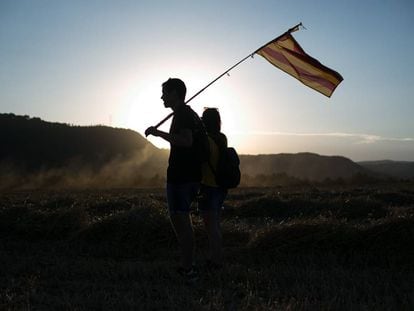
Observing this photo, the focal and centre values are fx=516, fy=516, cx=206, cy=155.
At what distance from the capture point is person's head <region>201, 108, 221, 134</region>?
6180 mm

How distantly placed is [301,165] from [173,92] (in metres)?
101

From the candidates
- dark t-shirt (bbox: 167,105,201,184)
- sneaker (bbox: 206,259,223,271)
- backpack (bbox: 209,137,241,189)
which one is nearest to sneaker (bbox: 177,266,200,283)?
sneaker (bbox: 206,259,223,271)

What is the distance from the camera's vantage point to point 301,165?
4122 inches

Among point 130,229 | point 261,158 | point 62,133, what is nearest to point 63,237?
point 130,229

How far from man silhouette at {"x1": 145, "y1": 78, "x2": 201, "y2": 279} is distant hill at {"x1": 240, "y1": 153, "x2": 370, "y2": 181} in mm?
90918

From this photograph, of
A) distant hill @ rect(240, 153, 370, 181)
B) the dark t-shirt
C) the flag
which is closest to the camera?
the dark t-shirt

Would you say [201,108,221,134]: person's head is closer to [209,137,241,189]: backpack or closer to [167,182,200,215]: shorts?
[209,137,241,189]: backpack

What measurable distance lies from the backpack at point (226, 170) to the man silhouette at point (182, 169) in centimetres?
44

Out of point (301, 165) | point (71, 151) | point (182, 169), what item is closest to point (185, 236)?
point (182, 169)

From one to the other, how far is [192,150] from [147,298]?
1.64 m

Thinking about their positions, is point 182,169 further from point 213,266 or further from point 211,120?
point 213,266

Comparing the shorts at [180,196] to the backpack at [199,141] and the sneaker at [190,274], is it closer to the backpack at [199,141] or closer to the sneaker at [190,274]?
the backpack at [199,141]

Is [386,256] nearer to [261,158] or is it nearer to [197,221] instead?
[197,221]

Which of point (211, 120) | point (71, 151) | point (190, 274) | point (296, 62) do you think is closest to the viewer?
point (190, 274)
